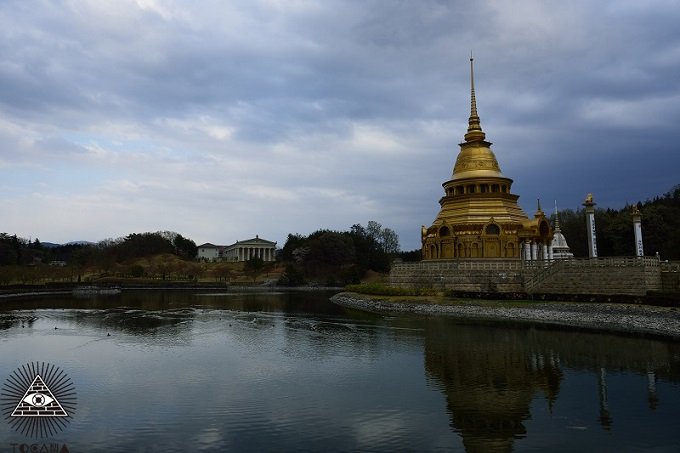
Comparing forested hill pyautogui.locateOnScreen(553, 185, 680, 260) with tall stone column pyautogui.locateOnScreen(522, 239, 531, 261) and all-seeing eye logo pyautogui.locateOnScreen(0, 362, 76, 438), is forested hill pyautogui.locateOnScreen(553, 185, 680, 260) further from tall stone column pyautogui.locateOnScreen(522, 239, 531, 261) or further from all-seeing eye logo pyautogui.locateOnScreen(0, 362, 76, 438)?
all-seeing eye logo pyautogui.locateOnScreen(0, 362, 76, 438)

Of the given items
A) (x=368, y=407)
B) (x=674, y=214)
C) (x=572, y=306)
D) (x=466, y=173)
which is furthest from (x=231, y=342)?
(x=674, y=214)

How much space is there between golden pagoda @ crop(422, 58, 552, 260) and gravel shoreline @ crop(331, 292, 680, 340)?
12.0m

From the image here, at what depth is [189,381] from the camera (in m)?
22.0

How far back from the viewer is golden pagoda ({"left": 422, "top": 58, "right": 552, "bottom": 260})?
191 ft

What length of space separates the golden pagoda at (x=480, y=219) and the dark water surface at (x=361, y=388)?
72.8 ft

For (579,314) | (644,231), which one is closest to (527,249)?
(579,314)

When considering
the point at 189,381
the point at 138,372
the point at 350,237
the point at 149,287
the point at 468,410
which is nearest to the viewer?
the point at 468,410

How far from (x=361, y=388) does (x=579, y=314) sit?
A: 26.5m

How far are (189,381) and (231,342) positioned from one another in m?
11.2

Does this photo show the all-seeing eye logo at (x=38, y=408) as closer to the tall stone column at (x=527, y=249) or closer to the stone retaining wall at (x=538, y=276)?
the stone retaining wall at (x=538, y=276)

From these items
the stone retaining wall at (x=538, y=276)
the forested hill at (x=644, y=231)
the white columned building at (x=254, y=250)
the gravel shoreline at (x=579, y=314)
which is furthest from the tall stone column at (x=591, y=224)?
the white columned building at (x=254, y=250)

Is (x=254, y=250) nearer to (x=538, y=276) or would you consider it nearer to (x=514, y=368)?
(x=538, y=276)

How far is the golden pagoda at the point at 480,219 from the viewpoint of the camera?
5822 centimetres

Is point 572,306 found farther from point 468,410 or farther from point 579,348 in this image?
point 468,410
